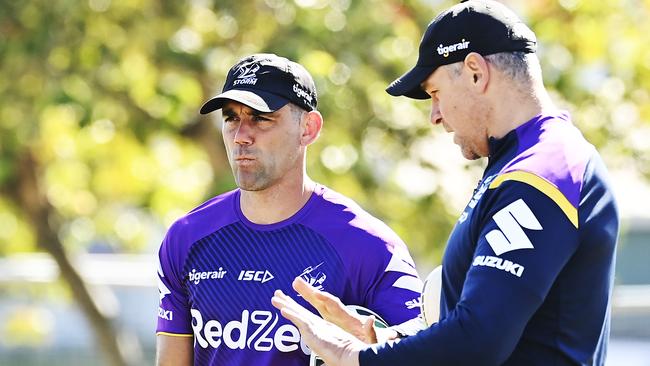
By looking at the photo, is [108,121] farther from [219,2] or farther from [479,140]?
[479,140]

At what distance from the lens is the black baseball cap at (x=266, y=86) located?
4156 mm

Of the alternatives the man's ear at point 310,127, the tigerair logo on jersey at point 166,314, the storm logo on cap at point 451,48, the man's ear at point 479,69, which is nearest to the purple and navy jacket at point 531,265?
the man's ear at point 479,69

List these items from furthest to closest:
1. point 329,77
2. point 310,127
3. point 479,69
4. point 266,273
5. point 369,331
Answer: point 329,77, point 310,127, point 266,273, point 369,331, point 479,69

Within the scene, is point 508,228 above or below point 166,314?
above

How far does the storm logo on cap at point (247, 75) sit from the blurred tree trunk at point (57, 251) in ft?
24.8

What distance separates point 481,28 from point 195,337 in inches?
66.2

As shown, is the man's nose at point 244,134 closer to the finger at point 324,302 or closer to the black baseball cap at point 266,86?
the black baseball cap at point 266,86

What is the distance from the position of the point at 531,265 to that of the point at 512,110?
0.48 m

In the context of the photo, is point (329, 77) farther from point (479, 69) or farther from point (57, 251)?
point (479, 69)

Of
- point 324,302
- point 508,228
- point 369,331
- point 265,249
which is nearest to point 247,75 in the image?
point 265,249

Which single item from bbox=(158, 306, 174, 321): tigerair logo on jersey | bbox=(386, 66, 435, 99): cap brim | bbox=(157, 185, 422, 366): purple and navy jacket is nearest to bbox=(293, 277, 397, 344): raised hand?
bbox=(157, 185, 422, 366): purple and navy jacket

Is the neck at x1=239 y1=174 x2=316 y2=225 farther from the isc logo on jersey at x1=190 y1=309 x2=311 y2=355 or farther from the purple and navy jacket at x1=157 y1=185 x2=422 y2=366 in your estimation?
the isc logo on jersey at x1=190 y1=309 x2=311 y2=355

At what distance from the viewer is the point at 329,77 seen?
353 inches

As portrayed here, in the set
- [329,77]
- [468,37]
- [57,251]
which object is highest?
[329,77]
